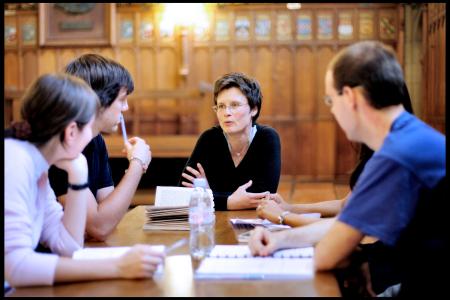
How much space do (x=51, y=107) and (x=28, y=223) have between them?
0.33m

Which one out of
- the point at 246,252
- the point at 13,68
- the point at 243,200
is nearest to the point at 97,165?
the point at 243,200

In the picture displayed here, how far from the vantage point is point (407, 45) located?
8273 mm

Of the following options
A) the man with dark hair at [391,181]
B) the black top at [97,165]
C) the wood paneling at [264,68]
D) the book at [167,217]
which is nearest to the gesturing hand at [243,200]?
the book at [167,217]

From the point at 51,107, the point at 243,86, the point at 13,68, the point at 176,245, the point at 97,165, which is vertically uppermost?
the point at 13,68

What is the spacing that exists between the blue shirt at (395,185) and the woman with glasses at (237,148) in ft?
5.52

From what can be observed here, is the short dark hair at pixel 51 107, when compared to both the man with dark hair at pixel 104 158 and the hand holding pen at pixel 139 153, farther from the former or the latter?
the hand holding pen at pixel 139 153

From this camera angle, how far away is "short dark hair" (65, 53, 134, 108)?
7.54ft

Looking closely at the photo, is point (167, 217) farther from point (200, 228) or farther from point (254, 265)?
point (254, 265)

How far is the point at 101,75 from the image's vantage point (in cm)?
230

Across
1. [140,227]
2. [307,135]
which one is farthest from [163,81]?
[140,227]

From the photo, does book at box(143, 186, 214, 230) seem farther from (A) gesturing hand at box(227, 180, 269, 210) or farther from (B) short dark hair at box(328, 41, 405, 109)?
(B) short dark hair at box(328, 41, 405, 109)

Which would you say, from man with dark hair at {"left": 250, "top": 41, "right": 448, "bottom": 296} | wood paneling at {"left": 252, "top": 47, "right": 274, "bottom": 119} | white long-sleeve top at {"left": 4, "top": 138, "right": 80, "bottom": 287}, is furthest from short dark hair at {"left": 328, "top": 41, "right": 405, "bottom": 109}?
wood paneling at {"left": 252, "top": 47, "right": 274, "bottom": 119}

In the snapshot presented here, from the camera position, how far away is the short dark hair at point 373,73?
1.59 m

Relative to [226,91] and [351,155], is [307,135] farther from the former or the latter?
[226,91]
